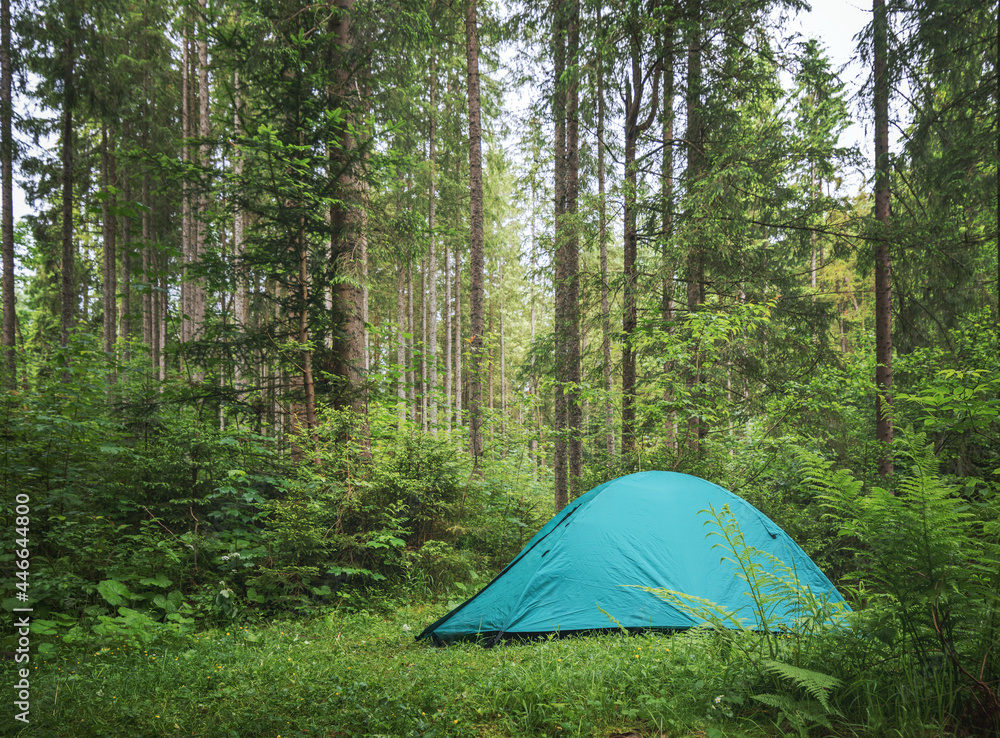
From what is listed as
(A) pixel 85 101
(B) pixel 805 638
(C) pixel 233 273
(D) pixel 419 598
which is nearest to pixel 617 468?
(D) pixel 419 598

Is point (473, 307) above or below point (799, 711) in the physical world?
above

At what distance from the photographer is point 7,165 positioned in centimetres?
1022

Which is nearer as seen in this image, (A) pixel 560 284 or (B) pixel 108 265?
(A) pixel 560 284

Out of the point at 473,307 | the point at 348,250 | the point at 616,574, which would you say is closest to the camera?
the point at 616,574

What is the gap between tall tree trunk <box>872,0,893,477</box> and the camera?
7.82m

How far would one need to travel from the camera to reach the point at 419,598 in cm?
604

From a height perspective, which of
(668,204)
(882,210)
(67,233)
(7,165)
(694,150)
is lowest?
(882,210)

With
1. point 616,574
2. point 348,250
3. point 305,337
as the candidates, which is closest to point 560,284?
point 348,250

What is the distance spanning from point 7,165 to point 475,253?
10.4 metres

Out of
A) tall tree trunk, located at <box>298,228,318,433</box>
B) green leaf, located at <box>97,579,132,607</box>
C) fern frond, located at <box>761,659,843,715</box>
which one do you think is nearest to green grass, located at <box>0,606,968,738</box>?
fern frond, located at <box>761,659,843,715</box>

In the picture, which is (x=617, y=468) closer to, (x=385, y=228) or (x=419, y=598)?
(x=419, y=598)

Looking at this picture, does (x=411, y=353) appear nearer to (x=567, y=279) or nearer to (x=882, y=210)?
(x=567, y=279)

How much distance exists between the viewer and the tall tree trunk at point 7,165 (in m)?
9.95

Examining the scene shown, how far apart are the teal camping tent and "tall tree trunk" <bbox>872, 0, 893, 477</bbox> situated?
15.0ft
